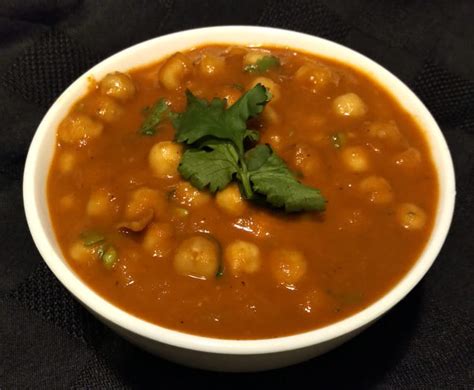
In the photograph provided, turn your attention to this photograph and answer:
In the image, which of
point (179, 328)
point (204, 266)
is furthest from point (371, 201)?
point (179, 328)

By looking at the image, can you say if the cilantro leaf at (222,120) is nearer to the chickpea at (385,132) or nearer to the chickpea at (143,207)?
the chickpea at (143,207)

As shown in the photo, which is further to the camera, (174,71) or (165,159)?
(174,71)

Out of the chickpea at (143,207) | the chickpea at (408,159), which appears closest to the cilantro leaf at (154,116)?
the chickpea at (143,207)

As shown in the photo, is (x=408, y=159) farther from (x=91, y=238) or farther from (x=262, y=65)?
(x=91, y=238)

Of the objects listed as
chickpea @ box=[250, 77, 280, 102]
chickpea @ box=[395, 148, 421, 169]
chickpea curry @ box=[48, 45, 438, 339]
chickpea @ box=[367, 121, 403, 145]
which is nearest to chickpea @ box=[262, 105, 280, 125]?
chickpea curry @ box=[48, 45, 438, 339]

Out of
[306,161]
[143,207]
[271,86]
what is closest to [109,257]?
[143,207]

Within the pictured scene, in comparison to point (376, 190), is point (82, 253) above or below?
below

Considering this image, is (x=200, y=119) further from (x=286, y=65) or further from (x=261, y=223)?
(x=286, y=65)
